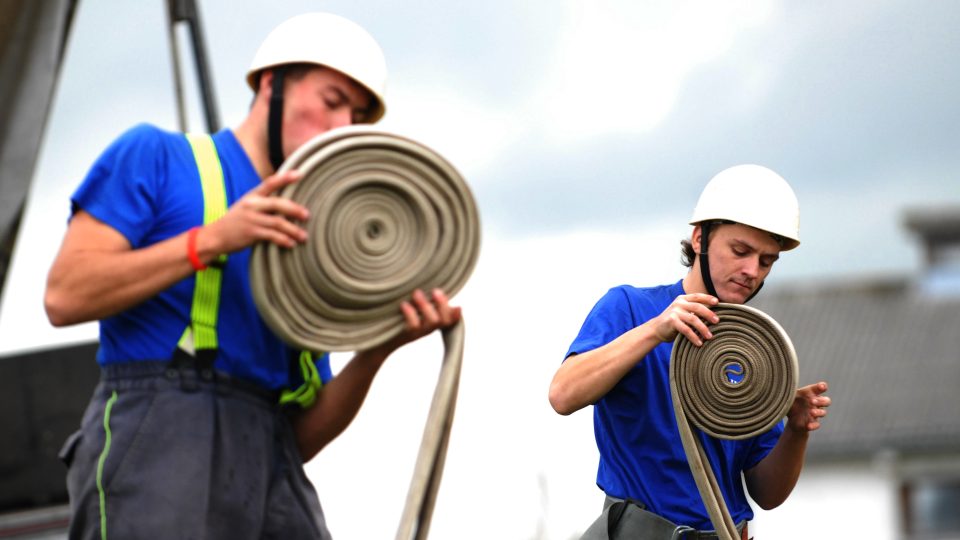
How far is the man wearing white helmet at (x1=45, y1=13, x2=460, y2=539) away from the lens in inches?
142

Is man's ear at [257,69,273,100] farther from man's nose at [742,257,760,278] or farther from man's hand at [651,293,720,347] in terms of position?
man's nose at [742,257,760,278]

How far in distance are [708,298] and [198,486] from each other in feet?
5.81

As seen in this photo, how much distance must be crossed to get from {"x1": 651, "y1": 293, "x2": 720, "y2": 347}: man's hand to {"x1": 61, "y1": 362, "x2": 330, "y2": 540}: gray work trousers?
52.3 inches

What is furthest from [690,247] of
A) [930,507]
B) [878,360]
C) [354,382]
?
[878,360]

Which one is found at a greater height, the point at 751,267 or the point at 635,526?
the point at 751,267

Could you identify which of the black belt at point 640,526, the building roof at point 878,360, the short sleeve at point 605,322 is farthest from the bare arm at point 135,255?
the building roof at point 878,360

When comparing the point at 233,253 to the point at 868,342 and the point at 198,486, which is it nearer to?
the point at 198,486

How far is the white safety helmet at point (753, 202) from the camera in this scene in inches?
204

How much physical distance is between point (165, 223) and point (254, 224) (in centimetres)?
29

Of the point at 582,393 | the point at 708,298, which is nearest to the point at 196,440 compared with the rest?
the point at 582,393

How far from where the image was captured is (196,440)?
3768 mm

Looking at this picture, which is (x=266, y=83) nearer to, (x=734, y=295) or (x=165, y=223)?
(x=165, y=223)

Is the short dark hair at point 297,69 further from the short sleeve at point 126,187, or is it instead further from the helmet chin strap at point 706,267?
the helmet chin strap at point 706,267

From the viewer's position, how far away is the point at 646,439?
16.8 feet
